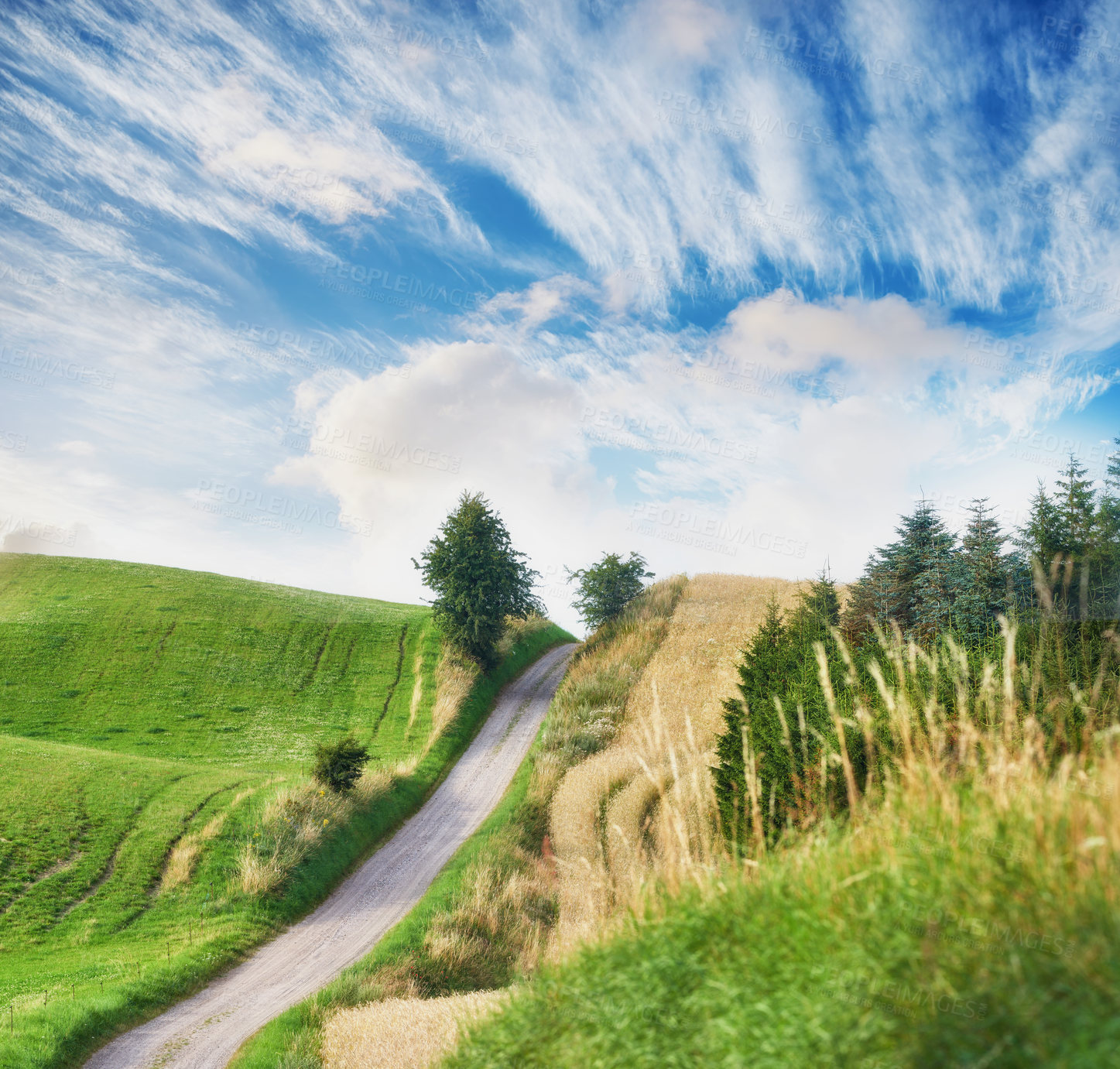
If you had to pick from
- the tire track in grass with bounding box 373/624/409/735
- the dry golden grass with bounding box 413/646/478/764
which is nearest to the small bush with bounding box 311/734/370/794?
the dry golden grass with bounding box 413/646/478/764

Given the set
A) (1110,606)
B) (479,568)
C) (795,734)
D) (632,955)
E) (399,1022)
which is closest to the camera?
(632,955)

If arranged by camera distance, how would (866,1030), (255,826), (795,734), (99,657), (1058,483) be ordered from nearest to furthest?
(866,1030)
(795,734)
(255,826)
(1058,483)
(99,657)

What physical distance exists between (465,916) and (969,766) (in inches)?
580

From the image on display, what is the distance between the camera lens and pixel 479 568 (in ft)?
126

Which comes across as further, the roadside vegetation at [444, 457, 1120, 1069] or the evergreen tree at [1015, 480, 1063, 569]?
the evergreen tree at [1015, 480, 1063, 569]

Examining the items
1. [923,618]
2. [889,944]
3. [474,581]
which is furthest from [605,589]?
[889,944]

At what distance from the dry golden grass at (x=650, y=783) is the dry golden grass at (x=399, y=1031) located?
1.54 m

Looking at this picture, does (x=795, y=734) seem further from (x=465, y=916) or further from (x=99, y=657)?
(x=99, y=657)

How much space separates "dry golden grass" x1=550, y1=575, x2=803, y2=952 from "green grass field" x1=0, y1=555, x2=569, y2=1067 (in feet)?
24.7

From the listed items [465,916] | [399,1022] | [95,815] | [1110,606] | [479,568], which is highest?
[479,568]

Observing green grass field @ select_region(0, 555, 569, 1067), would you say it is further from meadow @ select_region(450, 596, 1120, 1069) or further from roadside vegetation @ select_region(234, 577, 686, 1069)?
meadow @ select_region(450, 596, 1120, 1069)

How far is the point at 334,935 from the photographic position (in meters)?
16.8

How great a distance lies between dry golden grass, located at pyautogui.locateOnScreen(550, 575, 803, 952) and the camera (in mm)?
8234

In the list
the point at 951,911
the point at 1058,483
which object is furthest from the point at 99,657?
the point at 1058,483
